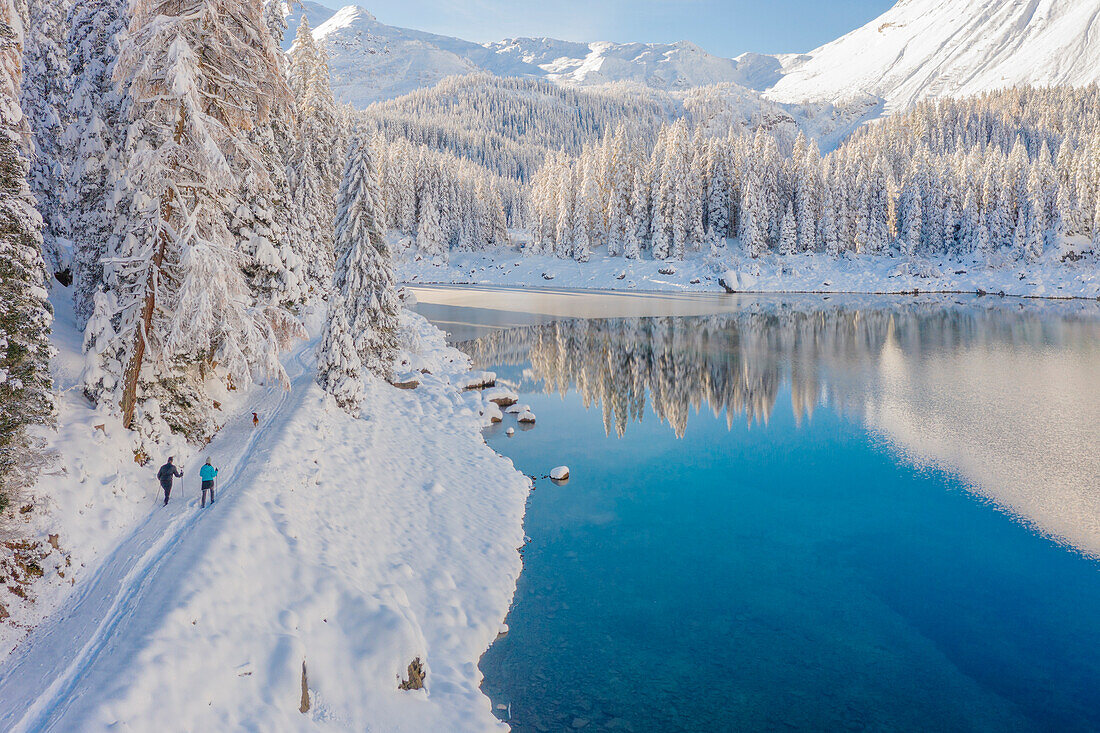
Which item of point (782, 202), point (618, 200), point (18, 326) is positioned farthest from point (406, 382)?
point (782, 202)

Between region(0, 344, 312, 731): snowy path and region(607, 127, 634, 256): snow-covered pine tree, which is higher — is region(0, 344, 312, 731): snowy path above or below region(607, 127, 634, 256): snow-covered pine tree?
below

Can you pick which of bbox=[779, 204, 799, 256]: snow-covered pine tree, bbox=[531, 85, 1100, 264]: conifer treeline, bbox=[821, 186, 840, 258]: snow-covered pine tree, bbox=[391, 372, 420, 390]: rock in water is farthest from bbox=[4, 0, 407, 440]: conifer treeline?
bbox=[821, 186, 840, 258]: snow-covered pine tree

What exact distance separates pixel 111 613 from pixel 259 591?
2.23 meters

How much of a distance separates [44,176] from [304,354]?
47.1 ft

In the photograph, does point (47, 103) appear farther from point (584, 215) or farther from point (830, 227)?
point (830, 227)

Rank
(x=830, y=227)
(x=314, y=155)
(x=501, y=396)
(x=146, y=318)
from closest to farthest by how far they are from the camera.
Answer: (x=146, y=318), (x=501, y=396), (x=314, y=155), (x=830, y=227)

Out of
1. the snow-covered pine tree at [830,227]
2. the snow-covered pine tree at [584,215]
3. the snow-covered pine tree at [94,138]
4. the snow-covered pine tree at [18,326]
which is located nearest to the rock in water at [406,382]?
the snow-covered pine tree at [94,138]

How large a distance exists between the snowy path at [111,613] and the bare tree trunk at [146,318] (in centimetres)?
225

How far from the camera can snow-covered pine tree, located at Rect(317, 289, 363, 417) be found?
23188mm

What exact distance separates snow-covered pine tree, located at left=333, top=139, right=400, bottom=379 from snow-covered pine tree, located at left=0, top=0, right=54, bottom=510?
14.9 metres

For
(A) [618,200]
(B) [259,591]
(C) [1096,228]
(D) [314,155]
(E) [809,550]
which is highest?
(A) [618,200]

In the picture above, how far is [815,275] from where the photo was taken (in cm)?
9200

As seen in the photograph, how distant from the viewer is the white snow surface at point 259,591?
8.02m

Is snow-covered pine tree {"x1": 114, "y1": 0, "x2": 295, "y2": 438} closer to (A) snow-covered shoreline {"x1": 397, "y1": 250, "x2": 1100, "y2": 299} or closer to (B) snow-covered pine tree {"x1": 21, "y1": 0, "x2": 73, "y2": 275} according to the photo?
(B) snow-covered pine tree {"x1": 21, "y1": 0, "x2": 73, "y2": 275}
